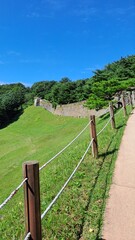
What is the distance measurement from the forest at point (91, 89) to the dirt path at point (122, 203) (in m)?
14.7

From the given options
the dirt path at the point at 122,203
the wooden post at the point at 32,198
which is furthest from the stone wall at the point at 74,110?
the wooden post at the point at 32,198

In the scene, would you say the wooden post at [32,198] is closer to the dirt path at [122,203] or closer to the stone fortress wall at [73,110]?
the dirt path at [122,203]

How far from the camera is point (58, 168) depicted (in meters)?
6.86

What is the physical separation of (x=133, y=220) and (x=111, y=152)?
351cm

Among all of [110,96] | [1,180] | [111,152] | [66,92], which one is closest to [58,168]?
[111,152]

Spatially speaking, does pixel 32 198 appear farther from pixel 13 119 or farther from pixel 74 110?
pixel 13 119

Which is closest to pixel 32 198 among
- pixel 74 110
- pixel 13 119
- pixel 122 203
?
pixel 122 203

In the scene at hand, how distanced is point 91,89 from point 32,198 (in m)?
20.6

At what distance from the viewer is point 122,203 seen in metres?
4.42

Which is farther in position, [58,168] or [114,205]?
[58,168]

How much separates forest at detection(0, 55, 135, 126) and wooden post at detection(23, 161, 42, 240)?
18.3 m

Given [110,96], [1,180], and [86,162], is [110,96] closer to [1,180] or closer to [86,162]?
[1,180]

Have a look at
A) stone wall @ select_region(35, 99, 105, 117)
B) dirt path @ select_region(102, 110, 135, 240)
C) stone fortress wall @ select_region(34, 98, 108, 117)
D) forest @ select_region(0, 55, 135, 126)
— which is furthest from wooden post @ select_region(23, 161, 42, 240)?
stone wall @ select_region(35, 99, 105, 117)

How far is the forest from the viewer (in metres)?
21.3
